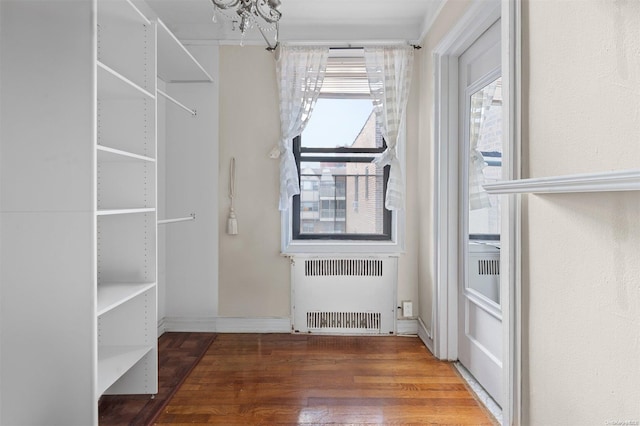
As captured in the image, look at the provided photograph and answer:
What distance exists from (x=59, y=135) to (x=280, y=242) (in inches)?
72.4

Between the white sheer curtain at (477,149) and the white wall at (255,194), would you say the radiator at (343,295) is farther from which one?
the white sheer curtain at (477,149)

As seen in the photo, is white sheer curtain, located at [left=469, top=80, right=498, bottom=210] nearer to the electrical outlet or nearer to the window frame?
the window frame

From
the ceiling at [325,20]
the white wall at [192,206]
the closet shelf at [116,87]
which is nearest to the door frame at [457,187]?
the ceiling at [325,20]

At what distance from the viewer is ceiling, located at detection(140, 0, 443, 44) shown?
109 inches

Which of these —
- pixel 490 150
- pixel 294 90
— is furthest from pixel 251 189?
pixel 490 150

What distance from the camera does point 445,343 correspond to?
2598 millimetres

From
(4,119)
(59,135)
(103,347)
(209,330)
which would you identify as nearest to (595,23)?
(59,135)

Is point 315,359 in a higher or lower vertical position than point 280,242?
lower

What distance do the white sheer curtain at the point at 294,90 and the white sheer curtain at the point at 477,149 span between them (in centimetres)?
127

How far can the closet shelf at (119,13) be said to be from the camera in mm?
1784

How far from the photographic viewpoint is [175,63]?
2.73 meters

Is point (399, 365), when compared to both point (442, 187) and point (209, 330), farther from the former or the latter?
point (209, 330)

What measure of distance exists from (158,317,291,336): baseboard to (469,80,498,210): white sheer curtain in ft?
5.76

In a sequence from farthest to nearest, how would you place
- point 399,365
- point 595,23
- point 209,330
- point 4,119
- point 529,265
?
point 209,330 → point 399,365 → point 4,119 → point 529,265 → point 595,23
